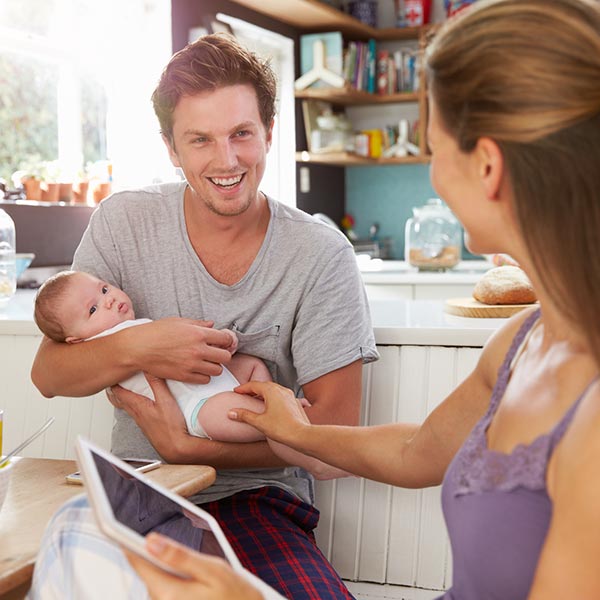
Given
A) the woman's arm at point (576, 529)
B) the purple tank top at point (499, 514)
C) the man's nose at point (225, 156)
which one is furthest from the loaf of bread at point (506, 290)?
the woman's arm at point (576, 529)

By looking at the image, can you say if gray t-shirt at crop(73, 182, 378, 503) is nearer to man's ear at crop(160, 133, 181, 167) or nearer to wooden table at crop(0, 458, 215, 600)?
man's ear at crop(160, 133, 181, 167)

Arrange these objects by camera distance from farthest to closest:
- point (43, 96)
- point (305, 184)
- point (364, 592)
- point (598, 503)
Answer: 1. point (305, 184)
2. point (43, 96)
3. point (364, 592)
4. point (598, 503)

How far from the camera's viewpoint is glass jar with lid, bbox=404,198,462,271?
4.25 metres

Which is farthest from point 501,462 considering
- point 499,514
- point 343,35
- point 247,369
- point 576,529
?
point 343,35

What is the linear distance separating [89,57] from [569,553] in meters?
3.63

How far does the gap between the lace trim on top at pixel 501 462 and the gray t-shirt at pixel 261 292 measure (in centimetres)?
72

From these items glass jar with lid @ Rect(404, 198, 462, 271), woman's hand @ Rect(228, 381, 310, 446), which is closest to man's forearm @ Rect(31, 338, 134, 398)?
woman's hand @ Rect(228, 381, 310, 446)

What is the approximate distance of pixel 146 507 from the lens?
1079 mm

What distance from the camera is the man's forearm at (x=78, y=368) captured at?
176 cm

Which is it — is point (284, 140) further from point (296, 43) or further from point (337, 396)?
point (337, 396)

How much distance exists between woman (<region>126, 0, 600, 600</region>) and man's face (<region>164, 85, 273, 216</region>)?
83 centimetres

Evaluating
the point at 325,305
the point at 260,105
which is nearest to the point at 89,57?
the point at 260,105

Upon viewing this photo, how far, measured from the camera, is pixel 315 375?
1.84 metres

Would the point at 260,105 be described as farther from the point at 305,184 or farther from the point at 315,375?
the point at 305,184
